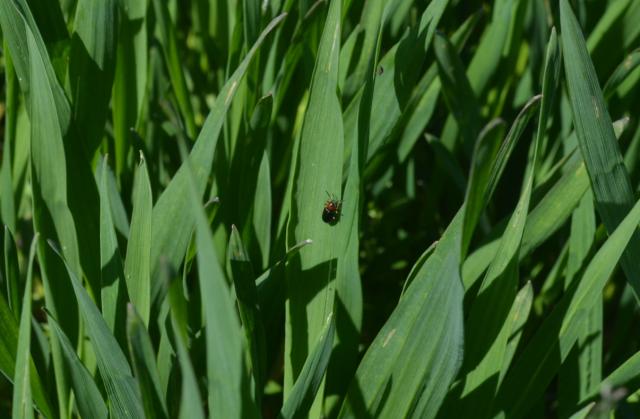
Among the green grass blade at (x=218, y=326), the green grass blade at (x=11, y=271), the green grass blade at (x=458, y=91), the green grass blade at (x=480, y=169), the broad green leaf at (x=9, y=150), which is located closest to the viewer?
the green grass blade at (x=218, y=326)

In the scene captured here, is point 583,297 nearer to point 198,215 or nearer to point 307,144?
point 307,144

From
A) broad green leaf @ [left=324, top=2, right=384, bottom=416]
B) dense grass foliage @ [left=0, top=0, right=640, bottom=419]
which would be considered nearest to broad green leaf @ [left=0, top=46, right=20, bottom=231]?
dense grass foliage @ [left=0, top=0, right=640, bottom=419]

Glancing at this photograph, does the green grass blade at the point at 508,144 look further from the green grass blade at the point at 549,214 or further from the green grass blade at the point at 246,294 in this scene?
the green grass blade at the point at 246,294

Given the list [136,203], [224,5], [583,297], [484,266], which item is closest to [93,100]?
[136,203]

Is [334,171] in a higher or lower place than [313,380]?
higher

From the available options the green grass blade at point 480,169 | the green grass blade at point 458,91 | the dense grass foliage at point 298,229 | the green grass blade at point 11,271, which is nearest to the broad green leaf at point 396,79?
the dense grass foliage at point 298,229
